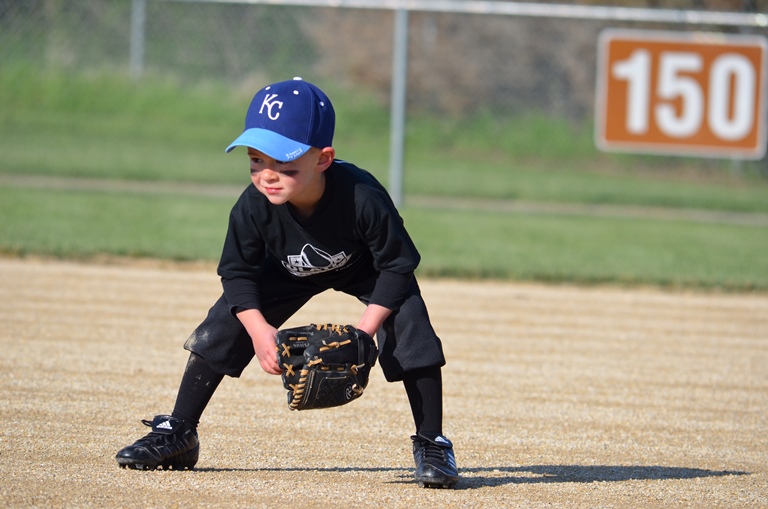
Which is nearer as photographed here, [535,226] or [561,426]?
[561,426]

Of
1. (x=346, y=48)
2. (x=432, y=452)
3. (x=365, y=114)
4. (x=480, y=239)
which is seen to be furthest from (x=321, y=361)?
(x=365, y=114)

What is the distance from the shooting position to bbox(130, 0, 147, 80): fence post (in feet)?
42.0

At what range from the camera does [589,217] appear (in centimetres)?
1152

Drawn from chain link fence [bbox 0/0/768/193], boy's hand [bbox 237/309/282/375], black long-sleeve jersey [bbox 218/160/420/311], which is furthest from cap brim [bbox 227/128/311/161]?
chain link fence [bbox 0/0/768/193]

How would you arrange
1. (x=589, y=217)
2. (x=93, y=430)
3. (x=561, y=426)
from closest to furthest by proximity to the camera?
1. (x=93, y=430)
2. (x=561, y=426)
3. (x=589, y=217)

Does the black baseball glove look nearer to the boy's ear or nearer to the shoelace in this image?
the shoelace

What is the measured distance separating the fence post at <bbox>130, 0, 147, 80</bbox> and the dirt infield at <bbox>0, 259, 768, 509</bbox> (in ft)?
19.9

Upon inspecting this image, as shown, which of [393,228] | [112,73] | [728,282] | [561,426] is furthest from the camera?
[112,73]

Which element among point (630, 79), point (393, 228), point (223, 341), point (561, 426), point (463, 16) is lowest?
point (561, 426)

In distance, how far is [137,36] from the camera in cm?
1302

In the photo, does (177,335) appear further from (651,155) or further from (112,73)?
(651,155)

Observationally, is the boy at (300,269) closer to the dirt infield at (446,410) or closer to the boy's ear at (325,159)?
the boy's ear at (325,159)

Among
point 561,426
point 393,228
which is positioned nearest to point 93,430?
point 393,228

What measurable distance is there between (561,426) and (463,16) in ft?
35.3
